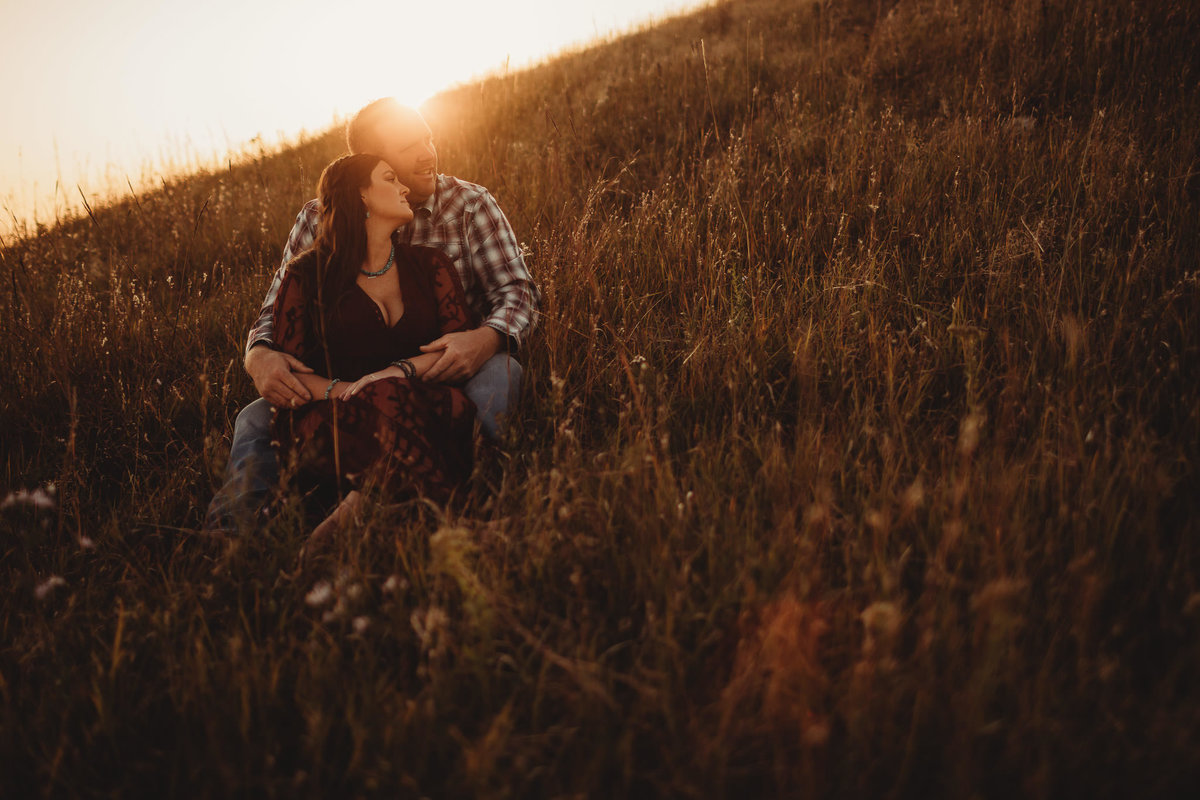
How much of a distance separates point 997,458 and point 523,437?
4.87 feet

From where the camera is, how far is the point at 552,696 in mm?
1248

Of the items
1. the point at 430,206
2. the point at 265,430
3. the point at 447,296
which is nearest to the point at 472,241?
the point at 430,206

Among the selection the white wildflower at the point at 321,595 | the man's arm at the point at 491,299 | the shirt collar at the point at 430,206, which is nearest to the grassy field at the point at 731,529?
the white wildflower at the point at 321,595

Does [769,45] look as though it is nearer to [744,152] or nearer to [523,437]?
[744,152]

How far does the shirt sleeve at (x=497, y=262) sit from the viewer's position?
2.75 metres

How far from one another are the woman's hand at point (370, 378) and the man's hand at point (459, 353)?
4.5 inches

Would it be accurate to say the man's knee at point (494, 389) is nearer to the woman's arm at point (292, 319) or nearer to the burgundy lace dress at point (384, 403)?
the burgundy lace dress at point (384, 403)

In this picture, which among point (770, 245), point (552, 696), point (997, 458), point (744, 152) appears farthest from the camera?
point (744, 152)

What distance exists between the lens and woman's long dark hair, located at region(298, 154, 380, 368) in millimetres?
2387

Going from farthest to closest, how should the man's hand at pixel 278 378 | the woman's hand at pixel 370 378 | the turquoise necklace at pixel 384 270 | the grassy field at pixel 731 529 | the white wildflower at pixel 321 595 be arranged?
the turquoise necklace at pixel 384 270
the man's hand at pixel 278 378
the woman's hand at pixel 370 378
the white wildflower at pixel 321 595
the grassy field at pixel 731 529

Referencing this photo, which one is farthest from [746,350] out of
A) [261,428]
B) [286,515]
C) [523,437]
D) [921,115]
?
[921,115]

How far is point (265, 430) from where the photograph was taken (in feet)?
7.64

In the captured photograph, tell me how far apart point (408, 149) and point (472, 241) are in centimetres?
48

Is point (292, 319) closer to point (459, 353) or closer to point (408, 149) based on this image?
point (459, 353)
